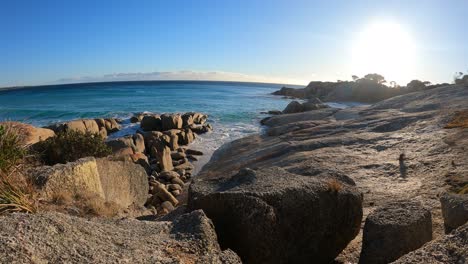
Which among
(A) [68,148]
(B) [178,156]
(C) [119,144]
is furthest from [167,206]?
(B) [178,156]

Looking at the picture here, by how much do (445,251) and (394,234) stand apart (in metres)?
1.57

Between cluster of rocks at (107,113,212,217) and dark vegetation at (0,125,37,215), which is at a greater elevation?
dark vegetation at (0,125,37,215)

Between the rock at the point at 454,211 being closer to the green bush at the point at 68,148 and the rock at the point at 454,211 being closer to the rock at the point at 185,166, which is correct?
the green bush at the point at 68,148

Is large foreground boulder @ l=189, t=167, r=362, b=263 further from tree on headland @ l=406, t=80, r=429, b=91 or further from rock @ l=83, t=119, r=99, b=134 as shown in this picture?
tree on headland @ l=406, t=80, r=429, b=91

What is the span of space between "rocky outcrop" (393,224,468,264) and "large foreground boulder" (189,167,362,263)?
175cm

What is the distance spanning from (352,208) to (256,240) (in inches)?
72.1

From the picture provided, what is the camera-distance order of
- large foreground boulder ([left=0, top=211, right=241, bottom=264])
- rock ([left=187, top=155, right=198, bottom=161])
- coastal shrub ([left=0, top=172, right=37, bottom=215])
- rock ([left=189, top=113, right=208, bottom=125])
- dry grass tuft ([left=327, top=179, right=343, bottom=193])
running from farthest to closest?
1. rock ([left=189, top=113, right=208, bottom=125])
2. rock ([left=187, top=155, right=198, bottom=161])
3. dry grass tuft ([left=327, top=179, right=343, bottom=193])
4. coastal shrub ([left=0, top=172, right=37, bottom=215])
5. large foreground boulder ([left=0, top=211, right=241, bottom=264])

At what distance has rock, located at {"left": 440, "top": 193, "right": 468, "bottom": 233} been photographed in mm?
5082

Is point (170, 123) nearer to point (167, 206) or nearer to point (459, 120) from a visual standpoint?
point (167, 206)

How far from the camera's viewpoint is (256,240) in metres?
4.86

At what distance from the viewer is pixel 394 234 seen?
511 cm

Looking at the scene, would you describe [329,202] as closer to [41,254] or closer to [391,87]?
[41,254]

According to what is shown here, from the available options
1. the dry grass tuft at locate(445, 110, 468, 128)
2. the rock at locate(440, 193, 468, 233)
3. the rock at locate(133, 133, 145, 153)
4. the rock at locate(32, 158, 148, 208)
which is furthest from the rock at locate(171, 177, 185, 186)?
the rock at locate(440, 193, 468, 233)

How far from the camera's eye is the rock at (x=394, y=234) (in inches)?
199
